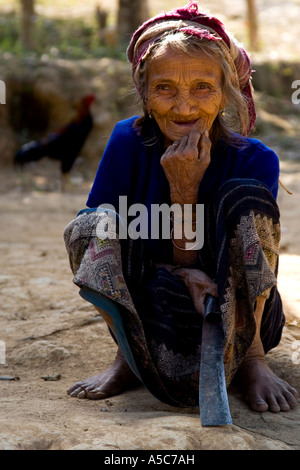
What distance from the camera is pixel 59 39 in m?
13.8

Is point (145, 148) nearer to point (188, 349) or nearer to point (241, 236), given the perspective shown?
point (241, 236)

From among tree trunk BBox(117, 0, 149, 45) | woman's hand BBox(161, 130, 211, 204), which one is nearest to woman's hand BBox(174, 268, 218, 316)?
woman's hand BBox(161, 130, 211, 204)

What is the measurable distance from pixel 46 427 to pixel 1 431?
0.13 m

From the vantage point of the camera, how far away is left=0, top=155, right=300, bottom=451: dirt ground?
181cm

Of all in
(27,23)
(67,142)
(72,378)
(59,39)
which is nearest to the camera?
(72,378)

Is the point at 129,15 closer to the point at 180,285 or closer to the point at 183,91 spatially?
the point at 183,91

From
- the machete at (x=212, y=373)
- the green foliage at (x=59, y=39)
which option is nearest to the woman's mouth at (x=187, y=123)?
the machete at (x=212, y=373)

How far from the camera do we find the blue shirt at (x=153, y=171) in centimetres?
240

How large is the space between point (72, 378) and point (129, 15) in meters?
9.58

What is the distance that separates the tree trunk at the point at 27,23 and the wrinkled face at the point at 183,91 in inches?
384

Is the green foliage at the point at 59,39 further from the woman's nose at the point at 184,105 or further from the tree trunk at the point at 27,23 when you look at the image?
the woman's nose at the point at 184,105

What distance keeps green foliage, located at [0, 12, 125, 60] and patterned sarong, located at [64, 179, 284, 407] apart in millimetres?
8772

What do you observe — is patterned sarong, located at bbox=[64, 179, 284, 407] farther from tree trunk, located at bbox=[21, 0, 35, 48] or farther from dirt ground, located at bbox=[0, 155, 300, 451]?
tree trunk, located at bbox=[21, 0, 35, 48]

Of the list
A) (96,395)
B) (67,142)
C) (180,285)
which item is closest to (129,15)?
(67,142)
